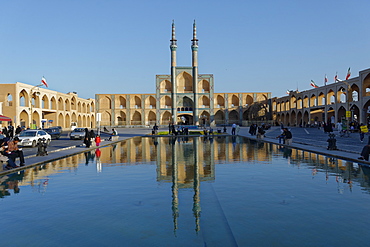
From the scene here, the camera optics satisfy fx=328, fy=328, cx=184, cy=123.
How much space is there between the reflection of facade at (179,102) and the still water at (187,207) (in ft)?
175

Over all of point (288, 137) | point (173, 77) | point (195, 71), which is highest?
point (195, 71)

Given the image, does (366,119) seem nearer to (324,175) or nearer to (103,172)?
(324,175)

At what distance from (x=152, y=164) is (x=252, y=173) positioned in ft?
12.5

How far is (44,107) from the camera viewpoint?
50.3 metres

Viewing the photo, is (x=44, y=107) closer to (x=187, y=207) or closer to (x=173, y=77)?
(x=173, y=77)

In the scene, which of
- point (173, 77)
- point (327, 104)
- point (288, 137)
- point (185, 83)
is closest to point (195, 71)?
point (185, 83)

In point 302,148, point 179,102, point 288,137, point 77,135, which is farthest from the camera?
point 179,102

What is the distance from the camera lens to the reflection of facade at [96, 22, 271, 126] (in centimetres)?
6331

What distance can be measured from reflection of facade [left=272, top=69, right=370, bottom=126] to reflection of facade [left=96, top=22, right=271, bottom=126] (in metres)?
7.86

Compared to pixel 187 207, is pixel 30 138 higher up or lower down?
higher up

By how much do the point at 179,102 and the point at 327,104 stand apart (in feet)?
92.6

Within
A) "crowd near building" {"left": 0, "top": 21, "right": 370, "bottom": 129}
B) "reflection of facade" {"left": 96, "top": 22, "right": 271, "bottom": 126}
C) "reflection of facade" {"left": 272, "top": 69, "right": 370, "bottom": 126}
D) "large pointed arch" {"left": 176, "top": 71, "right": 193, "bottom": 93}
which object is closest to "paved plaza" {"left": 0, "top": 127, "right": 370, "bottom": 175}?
"reflection of facade" {"left": 272, "top": 69, "right": 370, "bottom": 126}

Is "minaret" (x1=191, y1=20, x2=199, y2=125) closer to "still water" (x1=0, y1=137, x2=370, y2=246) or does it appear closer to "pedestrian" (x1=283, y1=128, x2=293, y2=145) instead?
"pedestrian" (x1=283, y1=128, x2=293, y2=145)

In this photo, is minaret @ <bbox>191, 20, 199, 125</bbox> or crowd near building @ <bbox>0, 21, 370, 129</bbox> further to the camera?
minaret @ <bbox>191, 20, 199, 125</bbox>
